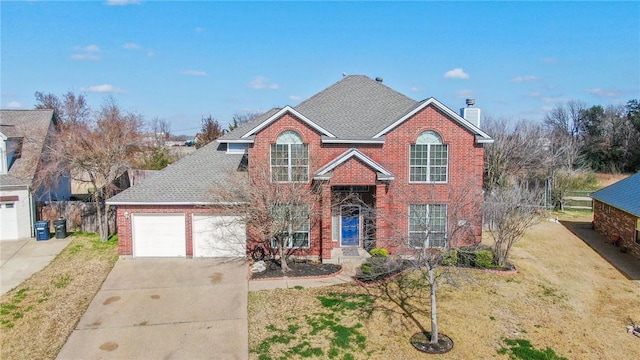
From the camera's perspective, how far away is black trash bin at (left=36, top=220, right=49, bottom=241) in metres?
22.2

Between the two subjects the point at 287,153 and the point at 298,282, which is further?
the point at 287,153

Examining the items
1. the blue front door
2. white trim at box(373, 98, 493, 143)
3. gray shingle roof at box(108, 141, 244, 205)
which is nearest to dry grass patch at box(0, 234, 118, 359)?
gray shingle roof at box(108, 141, 244, 205)

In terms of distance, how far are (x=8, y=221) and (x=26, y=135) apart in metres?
5.28

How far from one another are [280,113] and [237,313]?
8574 millimetres

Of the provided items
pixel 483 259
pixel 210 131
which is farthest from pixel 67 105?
pixel 483 259

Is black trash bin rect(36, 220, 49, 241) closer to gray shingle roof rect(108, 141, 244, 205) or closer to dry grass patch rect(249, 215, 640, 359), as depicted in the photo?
gray shingle roof rect(108, 141, 244, 205)

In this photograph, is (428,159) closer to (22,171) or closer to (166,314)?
(166,314)

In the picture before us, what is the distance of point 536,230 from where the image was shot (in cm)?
2542

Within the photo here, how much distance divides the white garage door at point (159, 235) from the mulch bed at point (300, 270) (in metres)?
4.14

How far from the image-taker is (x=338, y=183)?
18.6 meters

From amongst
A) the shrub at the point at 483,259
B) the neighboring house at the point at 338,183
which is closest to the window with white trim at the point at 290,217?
the neighboring house at the point at 338,183

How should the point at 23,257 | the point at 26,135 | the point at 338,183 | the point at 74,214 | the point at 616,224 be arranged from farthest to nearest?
the point at 26,135
the point at 74,214
the point at 616,224
the point at 23,257
the point at 338,183

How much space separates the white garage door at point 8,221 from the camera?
22.5 meters

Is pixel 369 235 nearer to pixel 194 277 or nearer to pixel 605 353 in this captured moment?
pixel 194 277
